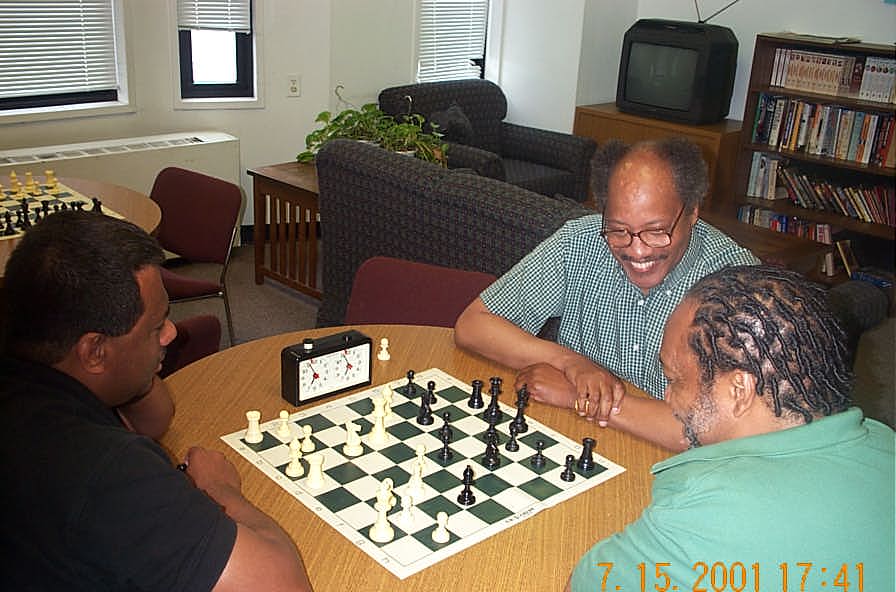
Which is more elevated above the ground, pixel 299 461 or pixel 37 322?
pixel 37 322

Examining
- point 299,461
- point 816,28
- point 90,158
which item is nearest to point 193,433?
point 299,461

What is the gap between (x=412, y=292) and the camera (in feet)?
8.20

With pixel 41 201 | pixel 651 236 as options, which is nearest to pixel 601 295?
pixel 651 236

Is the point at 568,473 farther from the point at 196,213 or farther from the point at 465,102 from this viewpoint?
the point at 465,102

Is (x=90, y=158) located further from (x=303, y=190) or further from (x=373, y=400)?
(x=373, y=400)

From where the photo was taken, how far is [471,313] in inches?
88.9

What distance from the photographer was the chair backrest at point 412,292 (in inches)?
97.2

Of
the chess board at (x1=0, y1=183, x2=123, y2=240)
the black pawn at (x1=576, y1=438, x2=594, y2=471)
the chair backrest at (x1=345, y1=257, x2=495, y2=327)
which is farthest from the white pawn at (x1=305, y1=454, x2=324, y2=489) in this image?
the chess board at (x1=0, y1=183, x2=123, y2=240)

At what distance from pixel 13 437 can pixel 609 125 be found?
17.4ft

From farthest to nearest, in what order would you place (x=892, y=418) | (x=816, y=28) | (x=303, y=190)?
(x=816, y=28) < (x=303, y=190) < (x=892, y=418)

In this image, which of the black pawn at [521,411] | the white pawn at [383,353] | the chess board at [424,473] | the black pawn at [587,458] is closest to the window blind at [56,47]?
the white pawn at [383,353]

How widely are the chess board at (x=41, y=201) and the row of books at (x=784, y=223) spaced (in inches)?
160

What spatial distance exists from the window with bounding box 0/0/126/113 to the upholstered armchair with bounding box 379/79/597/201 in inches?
65.7

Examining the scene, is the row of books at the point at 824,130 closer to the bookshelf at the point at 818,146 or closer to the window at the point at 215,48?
the bookshelf at the point at 818,146
